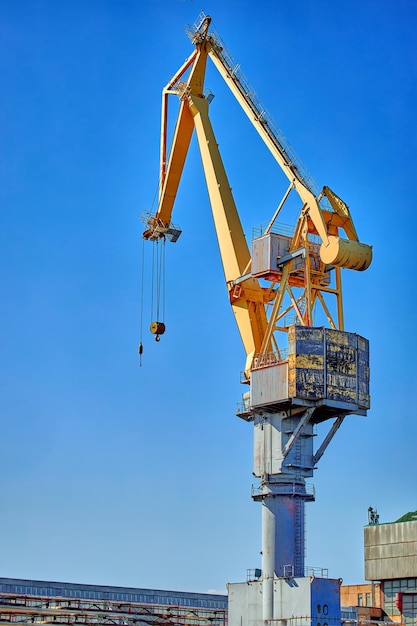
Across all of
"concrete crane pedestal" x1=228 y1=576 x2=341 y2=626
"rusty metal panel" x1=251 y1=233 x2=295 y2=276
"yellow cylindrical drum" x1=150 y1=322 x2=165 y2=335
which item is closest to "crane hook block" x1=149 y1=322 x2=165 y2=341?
"yellow cylindrical drum" x1=150 y1=322 x2=165 y2=335

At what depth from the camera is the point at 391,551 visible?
241 ft

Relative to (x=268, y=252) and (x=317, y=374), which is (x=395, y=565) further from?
(x=268, y=252)

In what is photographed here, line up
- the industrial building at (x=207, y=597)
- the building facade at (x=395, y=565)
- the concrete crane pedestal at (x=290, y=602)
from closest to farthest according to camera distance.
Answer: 1. the concrete crane pedestal at (x=290, y=602)
2. the industrial building at (x=207, y=597)
3. the building facade at (x=395, y=565)

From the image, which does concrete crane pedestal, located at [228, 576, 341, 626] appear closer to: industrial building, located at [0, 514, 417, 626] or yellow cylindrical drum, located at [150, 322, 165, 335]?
industrial building, located at [0, 514, 417, 626]

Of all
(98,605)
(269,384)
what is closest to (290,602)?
(269,384)

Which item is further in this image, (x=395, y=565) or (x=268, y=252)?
(x=395, y=565)

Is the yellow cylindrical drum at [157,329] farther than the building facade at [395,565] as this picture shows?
No

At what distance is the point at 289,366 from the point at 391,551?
77.7 ft

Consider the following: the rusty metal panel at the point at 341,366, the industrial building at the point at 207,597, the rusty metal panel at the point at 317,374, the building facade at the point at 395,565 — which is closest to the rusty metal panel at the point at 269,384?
the rusty metal panel at the point at 317,374

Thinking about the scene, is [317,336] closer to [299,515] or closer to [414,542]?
[299,515]

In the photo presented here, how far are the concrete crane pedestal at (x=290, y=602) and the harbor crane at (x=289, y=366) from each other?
2.2 inches

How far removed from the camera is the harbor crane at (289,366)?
56.1 meters

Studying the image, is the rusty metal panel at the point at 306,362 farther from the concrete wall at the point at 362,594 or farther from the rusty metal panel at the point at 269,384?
the concrete wall at the point at 362,594

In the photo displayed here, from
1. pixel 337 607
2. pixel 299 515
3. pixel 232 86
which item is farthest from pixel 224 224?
pixel 337 607
